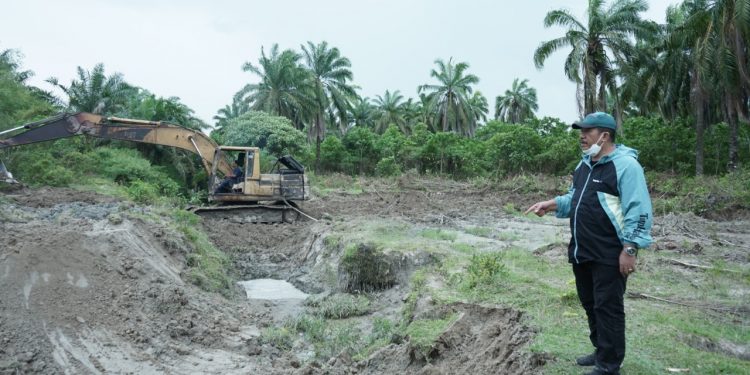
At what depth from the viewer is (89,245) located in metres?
8.68

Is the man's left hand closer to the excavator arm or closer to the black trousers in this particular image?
the black trousers

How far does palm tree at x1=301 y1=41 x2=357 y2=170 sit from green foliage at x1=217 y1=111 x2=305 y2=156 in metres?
7.14

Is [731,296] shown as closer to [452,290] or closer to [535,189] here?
[452,290]

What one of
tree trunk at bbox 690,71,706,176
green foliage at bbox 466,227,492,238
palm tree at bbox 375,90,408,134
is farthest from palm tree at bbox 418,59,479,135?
green foliage at bbox 466,227,492,238

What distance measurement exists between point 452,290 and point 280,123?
29.8 meters

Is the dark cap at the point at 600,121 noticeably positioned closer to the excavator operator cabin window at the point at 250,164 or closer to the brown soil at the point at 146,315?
the brown soil at the point at 146,315

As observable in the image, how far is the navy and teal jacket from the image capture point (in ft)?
12.4

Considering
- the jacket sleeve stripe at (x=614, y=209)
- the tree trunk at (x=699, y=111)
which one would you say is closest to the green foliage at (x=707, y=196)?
the tree trunk at (x=699, y=111)

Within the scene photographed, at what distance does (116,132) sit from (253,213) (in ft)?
14.8

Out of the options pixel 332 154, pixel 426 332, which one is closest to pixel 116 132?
pixel 426 332

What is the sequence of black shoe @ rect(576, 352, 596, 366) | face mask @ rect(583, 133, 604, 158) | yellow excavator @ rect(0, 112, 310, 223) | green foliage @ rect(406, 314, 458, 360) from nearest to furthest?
face mask @ rect(583, 133, 604, 158) < black shoe @ rect(576, 352, 596, 366) < green foliage @ rect(406, 314, 458, 360) < yellow excavator @ rect(0, 112, 310, 223)

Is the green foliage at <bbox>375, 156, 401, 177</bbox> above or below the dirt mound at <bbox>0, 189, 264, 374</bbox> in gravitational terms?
above

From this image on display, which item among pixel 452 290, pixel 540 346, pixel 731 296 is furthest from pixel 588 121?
pixel 731 296

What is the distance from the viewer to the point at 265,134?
35.3 meters
